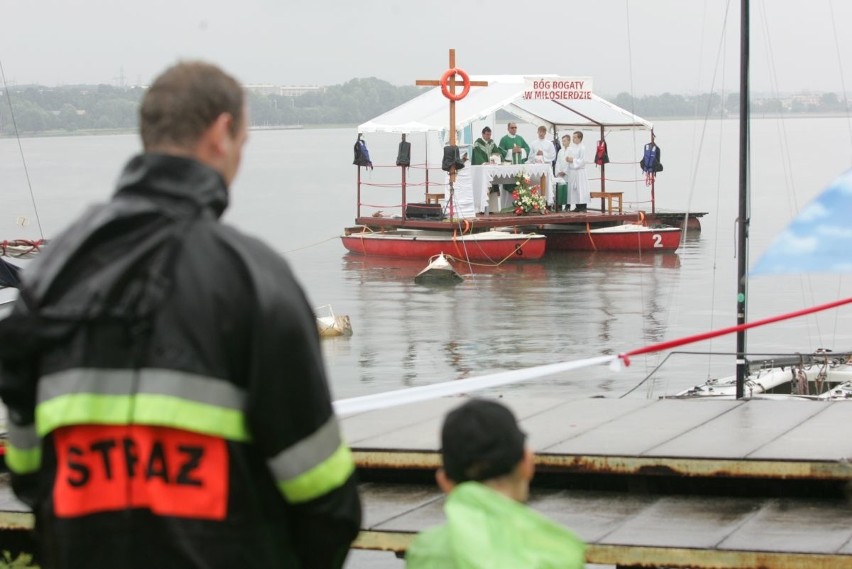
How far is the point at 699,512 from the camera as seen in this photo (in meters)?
6.47

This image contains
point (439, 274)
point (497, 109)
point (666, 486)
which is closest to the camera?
point (666, 486)

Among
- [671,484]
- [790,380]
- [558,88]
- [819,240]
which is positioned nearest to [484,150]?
[558,88]

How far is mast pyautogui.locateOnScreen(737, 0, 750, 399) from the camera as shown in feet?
32.1

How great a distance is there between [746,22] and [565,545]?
7943 millimetres

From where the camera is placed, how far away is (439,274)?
125ft

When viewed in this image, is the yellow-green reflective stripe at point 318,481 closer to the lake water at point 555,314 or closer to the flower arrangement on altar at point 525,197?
the lake water at point 555,314

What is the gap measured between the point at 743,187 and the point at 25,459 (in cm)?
801

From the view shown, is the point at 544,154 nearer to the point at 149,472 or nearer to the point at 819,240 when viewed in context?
the point at 819,240

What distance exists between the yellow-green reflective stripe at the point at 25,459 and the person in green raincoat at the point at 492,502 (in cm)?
81

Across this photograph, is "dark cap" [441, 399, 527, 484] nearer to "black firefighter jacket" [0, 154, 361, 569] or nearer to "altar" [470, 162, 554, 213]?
"black firefighter jacket" [0, 154, 361, 569]

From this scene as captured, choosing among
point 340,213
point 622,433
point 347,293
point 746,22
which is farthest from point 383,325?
point 340,213

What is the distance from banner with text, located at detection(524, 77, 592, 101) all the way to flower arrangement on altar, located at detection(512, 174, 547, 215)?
270 centimetres

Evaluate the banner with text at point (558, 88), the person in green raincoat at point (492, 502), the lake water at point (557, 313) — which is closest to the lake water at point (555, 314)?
the lake water at point (557, 313)

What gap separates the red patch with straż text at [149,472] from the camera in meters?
2.52
